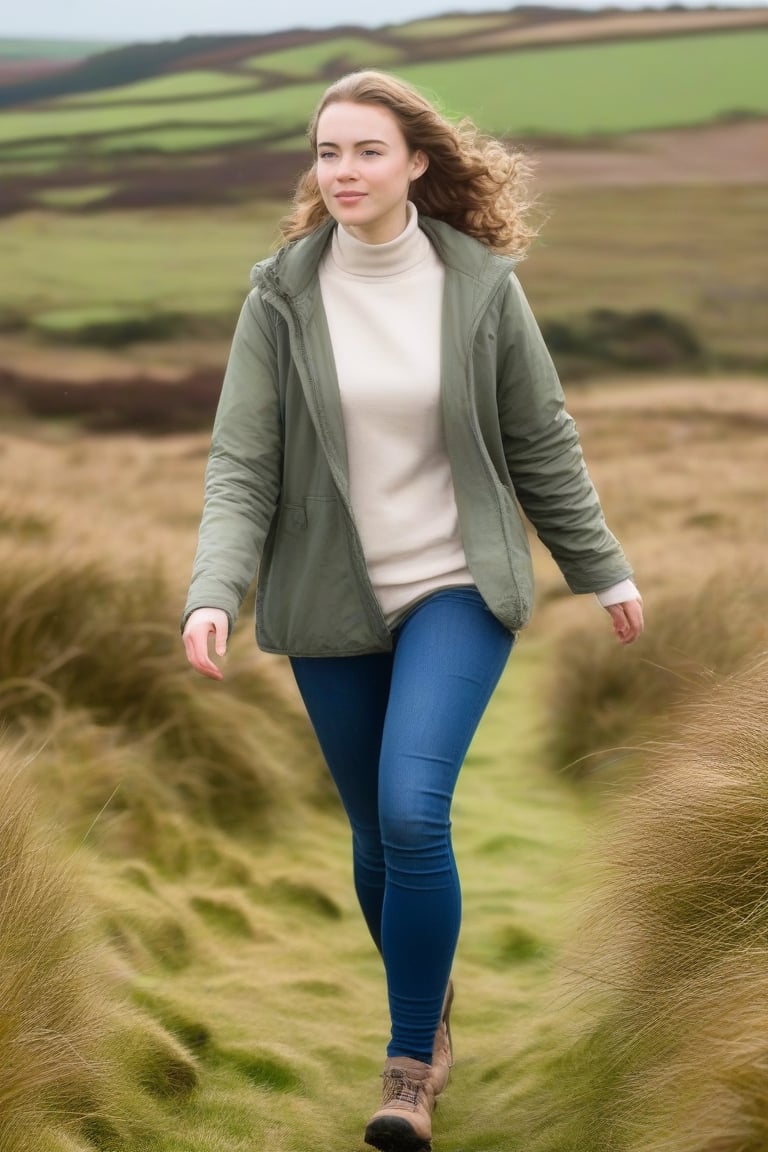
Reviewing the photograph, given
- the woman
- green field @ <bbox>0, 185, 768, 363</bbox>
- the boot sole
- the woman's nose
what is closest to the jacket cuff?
the woman

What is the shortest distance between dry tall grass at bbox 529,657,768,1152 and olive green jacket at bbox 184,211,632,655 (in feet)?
1.52

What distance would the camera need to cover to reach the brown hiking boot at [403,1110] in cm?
278

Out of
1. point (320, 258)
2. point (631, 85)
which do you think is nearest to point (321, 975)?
point (320, 258)

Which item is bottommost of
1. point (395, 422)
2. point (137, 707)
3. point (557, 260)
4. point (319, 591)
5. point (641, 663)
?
point (557, 260)

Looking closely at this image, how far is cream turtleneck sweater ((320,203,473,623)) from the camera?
9.41 feet

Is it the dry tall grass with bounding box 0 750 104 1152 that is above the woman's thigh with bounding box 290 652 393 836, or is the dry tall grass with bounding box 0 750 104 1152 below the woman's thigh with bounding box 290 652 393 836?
below

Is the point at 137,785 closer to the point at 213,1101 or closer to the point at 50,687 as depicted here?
the point at 50,687

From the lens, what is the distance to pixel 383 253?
2922 millimetres

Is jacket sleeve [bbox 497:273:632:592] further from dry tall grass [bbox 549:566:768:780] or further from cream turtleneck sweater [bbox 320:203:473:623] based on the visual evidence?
dry tall grass [bbox 549:566:768:780]

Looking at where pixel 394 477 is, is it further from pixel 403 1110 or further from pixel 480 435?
pixel 403 1110

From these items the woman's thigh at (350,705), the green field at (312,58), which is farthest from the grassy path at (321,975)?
the green field at (312,58)

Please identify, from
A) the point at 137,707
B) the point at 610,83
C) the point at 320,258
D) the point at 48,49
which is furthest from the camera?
the point at 610,83

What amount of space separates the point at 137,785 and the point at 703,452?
714cm

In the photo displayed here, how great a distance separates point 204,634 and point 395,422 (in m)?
0.53
